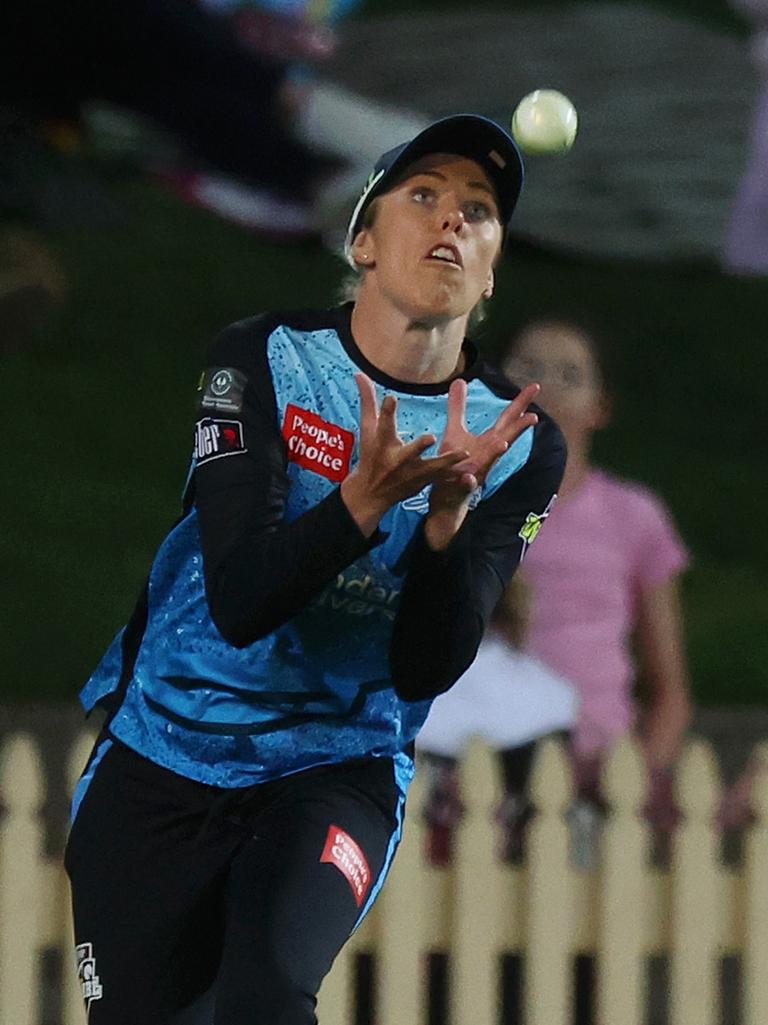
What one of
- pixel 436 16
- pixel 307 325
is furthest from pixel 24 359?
pixel 307 325

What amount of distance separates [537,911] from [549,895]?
1.8 inches

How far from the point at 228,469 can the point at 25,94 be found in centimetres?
568

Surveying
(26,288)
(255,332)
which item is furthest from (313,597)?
(26,288)

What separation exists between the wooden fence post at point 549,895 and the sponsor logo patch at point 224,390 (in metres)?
1.53

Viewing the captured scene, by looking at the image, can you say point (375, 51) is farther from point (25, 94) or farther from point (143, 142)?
point (25, 94)

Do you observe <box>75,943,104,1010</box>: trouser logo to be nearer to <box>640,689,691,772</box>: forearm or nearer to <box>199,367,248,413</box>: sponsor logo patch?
<box>199,367,248,413</box>: sponsor logo patch

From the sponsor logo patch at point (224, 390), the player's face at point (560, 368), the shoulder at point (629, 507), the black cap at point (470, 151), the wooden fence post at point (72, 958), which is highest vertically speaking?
the player's face at point (560, 368)

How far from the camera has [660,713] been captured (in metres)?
5.43

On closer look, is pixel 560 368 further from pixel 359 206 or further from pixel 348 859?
pixel 348 859

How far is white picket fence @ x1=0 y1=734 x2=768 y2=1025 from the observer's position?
183 inches

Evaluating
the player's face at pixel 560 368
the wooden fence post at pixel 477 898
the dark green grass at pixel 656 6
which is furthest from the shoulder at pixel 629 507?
the dark green grass at pixel 656 6

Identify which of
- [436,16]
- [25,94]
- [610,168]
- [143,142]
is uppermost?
[436,16]

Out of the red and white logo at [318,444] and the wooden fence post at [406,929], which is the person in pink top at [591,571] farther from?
the red and white logo at [318,444]

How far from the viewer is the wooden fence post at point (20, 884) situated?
4.63 meters
